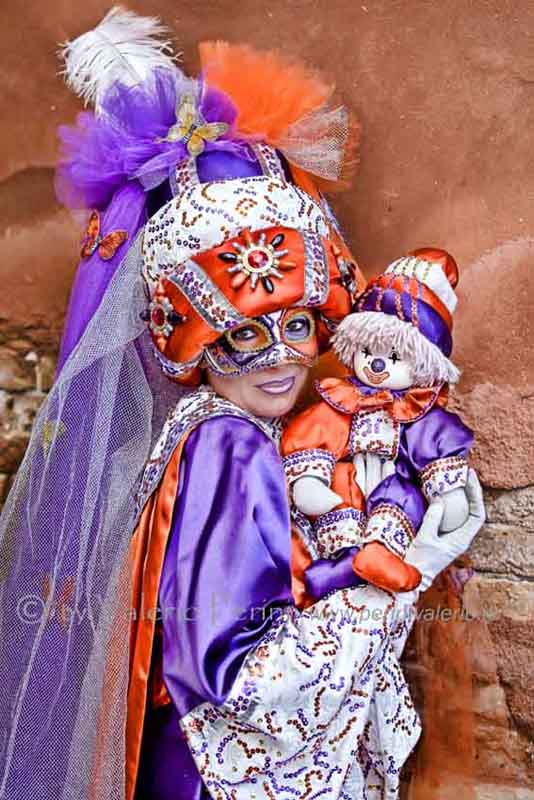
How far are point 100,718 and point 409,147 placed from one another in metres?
1.08

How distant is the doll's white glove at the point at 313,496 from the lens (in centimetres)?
197

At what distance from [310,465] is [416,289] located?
31 centimetres

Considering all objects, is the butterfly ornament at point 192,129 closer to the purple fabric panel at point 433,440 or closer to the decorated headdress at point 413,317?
the decorated headdress at point 413,317

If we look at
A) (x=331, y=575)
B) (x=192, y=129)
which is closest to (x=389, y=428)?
(x=331, y=575)

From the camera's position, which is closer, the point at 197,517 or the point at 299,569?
the point at 197,517

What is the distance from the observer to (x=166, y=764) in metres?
1.95

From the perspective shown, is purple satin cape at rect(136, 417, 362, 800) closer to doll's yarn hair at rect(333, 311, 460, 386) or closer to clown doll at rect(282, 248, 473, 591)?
clown doll at rect(282, 248, 473, 591)

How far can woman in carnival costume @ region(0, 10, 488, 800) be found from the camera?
73.4 inches

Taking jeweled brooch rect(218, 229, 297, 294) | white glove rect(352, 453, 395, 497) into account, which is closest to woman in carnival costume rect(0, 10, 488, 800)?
jeweled brooch rect(218, 229, 297, 294)

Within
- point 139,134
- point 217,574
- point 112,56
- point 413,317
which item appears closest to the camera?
point 217,574

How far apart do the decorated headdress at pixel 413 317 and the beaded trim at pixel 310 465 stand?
152 millimetres

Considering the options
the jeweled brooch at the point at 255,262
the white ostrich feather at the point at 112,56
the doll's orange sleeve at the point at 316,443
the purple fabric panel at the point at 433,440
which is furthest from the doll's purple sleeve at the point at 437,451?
the white ostrich feather at the point at 112,56

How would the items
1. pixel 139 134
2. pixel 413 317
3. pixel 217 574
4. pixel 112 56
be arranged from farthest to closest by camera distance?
pixel 112 56, pixel 139 134, pixel 413 317, pixel 217 574

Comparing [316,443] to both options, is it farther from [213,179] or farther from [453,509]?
[213,179]
